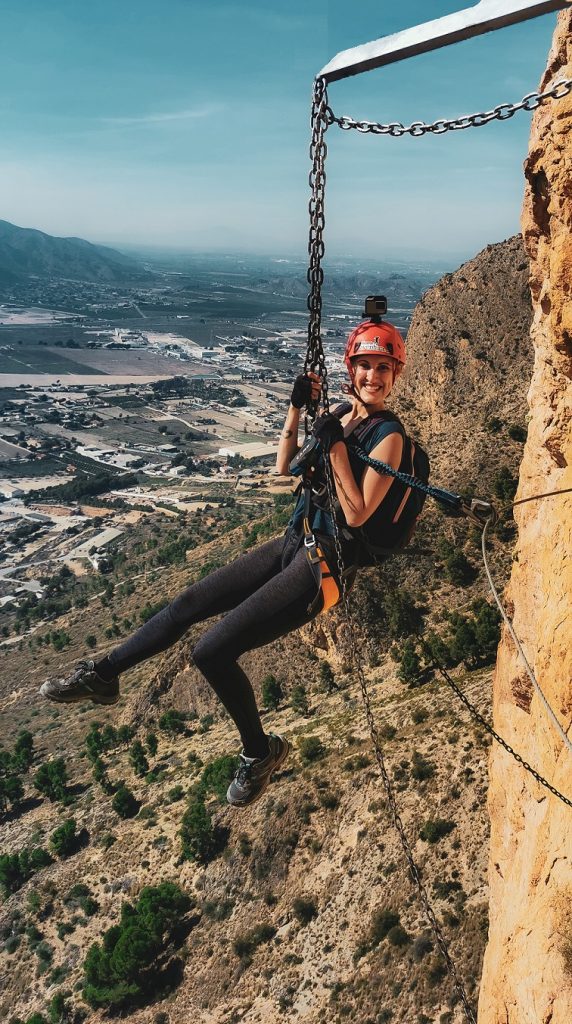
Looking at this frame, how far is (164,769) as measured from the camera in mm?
36750

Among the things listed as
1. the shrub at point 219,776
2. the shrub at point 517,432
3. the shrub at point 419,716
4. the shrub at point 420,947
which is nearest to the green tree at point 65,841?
the shrub at point 219,776

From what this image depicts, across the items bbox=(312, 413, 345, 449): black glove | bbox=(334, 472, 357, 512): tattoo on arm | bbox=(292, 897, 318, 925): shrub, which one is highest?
bbox=(312, 413, 345, 449): black glove

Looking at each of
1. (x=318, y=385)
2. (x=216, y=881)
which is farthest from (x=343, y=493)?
(x=216, y=881)

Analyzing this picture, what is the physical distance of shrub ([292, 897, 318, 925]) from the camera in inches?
914

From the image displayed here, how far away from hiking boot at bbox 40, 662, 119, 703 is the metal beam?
5.92 metres

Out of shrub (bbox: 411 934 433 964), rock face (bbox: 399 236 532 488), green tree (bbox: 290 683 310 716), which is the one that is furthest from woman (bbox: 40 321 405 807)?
rock face (bbox: 399 236 532 488)

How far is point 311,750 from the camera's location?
28.8 m

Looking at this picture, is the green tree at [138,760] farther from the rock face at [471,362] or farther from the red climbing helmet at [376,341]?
the red climbing helmet at [376,341]

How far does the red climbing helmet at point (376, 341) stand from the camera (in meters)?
6.14

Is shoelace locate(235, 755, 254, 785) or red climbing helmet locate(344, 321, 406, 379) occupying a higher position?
red climbing helmet locate(344, 321, 406, 379)

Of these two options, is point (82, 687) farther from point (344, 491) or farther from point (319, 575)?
point (344, 491)

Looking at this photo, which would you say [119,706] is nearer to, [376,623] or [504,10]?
[376,623]

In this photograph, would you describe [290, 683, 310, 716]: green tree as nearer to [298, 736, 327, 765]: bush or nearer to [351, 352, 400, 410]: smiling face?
[298, 736, 327, 765]: bush

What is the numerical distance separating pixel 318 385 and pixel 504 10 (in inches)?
117
